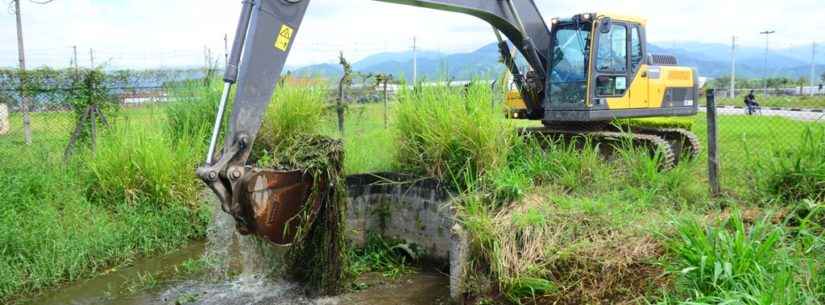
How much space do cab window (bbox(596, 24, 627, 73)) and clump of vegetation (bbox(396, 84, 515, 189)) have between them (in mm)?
1761

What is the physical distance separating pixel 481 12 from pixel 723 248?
3.63m

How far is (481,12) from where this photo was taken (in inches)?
233

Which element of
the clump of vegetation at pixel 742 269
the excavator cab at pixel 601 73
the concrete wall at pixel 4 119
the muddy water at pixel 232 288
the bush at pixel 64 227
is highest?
the excavator cab at pixel 601 73

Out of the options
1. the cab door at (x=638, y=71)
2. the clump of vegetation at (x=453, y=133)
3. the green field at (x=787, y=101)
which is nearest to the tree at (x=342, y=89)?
the clump of vegetation at (x=453, y=133)

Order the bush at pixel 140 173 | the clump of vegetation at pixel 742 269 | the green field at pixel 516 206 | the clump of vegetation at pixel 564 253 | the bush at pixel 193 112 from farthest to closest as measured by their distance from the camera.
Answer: the bush at pixel 193 112
the bush at pixel 140 173
the clump of vegetation at pixel 564 253
the green field at pixel 516 206
the clump of vegetation at pixel 742 269

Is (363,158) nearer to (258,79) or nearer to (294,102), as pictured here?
(294,102)

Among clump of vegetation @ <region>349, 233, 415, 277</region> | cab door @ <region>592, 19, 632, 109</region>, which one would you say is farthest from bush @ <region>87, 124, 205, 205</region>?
cab door @ <region>592, 19, 632, 109</region>

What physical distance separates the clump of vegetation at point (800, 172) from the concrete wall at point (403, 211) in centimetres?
225

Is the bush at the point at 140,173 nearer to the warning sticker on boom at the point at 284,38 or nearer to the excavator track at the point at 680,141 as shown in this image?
the warning sticker on boom at the point at 284,38

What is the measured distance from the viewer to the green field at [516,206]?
3.06m

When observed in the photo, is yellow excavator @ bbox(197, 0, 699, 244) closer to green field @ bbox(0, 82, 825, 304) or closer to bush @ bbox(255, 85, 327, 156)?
green field @ bbox(0, 82, 825, 304)

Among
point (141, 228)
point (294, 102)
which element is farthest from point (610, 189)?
point (141, 228)

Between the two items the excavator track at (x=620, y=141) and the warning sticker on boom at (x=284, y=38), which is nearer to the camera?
the warning sticker on boom at (x=284, y=38)

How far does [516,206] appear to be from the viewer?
428 centimetres
